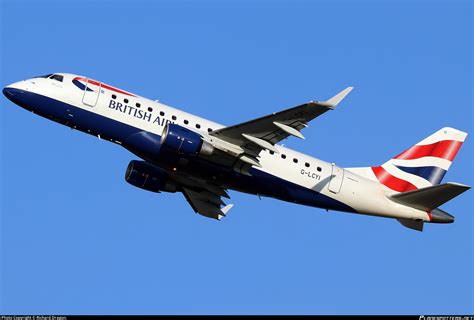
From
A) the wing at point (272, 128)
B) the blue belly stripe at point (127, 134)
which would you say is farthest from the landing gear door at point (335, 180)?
the wing at point (272, 128)

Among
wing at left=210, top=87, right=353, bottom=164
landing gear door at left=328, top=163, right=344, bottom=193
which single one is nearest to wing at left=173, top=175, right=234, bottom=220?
wing at left=210, top=87, right=353, bottom=164

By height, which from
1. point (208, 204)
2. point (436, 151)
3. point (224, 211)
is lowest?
point (224, 211)

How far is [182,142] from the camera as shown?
45031 millimetres

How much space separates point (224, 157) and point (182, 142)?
256 centimetres

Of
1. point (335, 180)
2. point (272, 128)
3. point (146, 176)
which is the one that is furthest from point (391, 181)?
point (146, 176)

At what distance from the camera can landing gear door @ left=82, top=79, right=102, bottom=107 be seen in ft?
153

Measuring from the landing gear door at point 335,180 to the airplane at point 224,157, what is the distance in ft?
0.18

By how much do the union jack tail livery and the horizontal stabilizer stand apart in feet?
4.94

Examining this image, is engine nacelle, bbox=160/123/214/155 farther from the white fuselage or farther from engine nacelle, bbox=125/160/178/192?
engine nacelle, bbox=125/160/178/192

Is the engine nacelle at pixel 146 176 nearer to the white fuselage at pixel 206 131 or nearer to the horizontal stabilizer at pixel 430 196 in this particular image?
the white fuselage at pixel 206 131

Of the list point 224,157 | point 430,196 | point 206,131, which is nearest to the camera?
point 224,157

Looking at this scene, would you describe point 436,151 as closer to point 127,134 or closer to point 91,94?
point 127,134

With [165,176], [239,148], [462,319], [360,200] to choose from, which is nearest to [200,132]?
[239,148]

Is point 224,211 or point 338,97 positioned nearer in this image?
point 338,97
